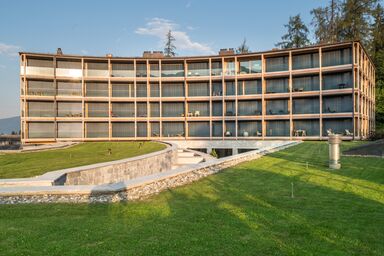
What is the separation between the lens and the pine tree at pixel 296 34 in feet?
206

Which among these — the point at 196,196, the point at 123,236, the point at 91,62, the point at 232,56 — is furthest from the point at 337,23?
the point at 123,236

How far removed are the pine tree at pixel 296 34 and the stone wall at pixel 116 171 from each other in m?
50.1

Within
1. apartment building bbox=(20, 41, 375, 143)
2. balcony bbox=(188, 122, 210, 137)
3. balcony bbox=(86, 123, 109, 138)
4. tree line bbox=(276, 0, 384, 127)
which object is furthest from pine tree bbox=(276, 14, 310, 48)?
balcony bbox=(86, 123, 109, 138)

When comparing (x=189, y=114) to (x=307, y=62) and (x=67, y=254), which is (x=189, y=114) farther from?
(x=67, y=254)

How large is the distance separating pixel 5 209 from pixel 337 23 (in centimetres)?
6335

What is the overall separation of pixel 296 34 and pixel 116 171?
57760 millimetres

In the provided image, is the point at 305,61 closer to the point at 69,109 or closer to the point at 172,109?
the point at 172,109

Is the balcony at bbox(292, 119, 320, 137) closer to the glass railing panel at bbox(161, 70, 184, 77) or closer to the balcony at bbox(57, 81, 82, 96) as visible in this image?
the glass railing panel at bbox(161, 70, 184, 77)

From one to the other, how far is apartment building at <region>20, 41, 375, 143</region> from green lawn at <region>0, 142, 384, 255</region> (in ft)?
108

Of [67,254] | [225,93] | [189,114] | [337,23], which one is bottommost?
[67,254]

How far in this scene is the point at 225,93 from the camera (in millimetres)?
46344

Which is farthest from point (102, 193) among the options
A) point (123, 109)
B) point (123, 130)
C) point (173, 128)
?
point (123, 109)

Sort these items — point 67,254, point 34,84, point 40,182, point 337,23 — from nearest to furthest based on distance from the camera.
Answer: point 67,254, point 40,182, point 34,84, point 337,23

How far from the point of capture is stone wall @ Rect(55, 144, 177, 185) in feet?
45.0
